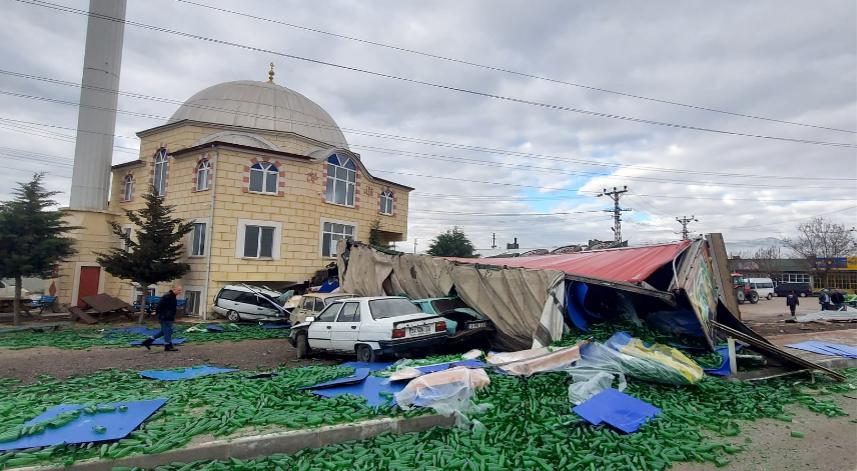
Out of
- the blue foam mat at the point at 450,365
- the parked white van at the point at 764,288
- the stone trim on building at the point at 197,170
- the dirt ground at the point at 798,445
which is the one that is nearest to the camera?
the dirt ground at the point at 798,445

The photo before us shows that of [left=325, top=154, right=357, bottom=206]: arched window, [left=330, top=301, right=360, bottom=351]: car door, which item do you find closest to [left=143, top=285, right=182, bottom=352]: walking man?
[left=330, top=301, right=360, bottom=351]: car door

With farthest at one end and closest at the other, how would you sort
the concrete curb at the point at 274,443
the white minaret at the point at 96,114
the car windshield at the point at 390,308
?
the white minaret at the point at 96,114, the car windshield at the point at 390,308, the concrete curb at the point at 274,443

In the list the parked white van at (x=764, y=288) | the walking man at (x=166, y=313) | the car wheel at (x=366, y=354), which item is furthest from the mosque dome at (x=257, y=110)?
the parked white van at (x=764, y=288)

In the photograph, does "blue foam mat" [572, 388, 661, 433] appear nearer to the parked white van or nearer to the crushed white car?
the crushed white car

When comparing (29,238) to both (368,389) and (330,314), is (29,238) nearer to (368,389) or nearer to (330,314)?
(330,314)

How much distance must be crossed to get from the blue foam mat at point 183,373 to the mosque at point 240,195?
13051 mm

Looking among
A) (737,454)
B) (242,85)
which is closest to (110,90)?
(242,85)

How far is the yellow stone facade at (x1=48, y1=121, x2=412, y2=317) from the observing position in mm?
21984

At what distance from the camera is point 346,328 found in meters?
10.2

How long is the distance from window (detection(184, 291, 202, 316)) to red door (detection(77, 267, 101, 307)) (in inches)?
297

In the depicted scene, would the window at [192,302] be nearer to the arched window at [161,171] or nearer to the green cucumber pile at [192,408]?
the arched window at [161,171]

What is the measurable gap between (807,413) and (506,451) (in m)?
4.81

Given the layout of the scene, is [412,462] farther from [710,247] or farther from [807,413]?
[710,247]

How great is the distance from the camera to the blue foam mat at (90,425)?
4527mm
